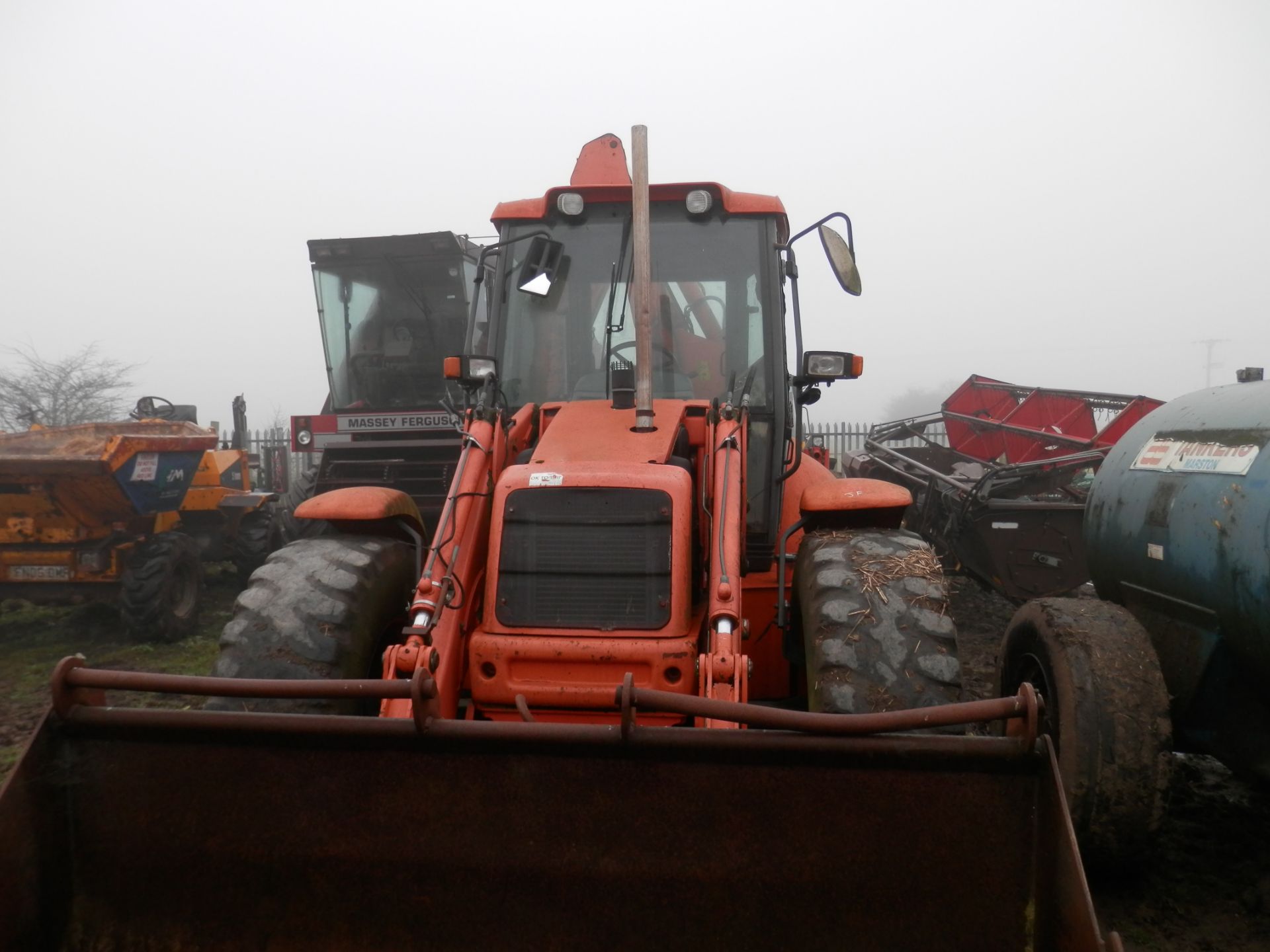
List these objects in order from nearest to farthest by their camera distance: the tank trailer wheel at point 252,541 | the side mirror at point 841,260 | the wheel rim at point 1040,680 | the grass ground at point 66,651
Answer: the wheel rim at point 1040,680 → the side mirror at point 841,260 → the grass ground at point 66,651 → the tank trailer wheel at point 252,541

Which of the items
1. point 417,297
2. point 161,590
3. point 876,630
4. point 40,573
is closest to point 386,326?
point 417,297

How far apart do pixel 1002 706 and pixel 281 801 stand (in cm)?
177

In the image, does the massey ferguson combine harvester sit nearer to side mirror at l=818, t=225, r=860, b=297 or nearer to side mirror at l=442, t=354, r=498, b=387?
side mirror at l=442, t=354, r=498, b=387

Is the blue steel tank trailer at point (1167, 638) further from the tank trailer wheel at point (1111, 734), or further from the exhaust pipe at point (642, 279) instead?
the exhaust pipe at point (642, 279)

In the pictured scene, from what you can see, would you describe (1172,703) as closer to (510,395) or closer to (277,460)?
(510,395)

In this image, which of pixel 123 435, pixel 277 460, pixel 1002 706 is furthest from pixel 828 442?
pixel 1002 706

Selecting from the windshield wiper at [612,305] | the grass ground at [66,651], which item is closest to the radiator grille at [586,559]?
the windshield wiper at [612,305]

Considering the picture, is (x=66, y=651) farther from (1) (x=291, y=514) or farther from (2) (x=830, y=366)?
(2) (x=830, y=366)

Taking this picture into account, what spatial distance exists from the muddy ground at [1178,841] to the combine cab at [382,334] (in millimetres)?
3007

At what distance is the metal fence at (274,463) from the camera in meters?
19.7

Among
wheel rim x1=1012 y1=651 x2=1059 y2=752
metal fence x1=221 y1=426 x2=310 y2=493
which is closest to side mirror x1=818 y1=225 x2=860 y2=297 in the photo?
wheel rim x1=1012 y1=651 x2=1059 y2=752

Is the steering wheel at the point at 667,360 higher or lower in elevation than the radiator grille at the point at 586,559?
higher

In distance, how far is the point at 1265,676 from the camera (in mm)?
3672

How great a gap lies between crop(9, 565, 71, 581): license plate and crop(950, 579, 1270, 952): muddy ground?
816 cm
